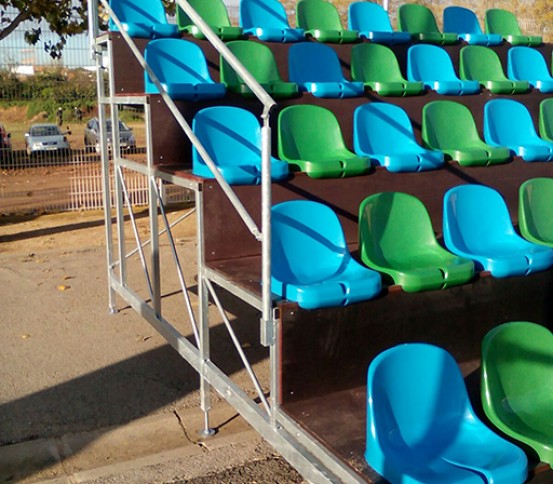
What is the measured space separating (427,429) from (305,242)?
1.24 m

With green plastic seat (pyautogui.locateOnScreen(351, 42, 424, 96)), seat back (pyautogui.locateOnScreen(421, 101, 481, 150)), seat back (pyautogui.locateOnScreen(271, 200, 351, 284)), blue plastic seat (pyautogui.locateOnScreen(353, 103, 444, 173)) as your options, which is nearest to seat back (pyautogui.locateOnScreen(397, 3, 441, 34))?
green plastic seat (pyautogui.locateOnScreen(351, 42, 424, 96))

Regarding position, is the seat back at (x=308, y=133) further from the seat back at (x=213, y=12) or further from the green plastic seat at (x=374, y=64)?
the seat back at (x=213, y=12)

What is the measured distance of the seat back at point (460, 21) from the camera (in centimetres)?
777

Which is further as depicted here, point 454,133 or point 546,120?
point 546,120

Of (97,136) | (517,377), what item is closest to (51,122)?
(97,136)

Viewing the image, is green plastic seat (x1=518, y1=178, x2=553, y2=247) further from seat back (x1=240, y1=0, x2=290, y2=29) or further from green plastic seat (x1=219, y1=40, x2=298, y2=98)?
seat back (x1=240, y1=0, x2=290, y2=29)

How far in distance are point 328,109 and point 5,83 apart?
241 inches

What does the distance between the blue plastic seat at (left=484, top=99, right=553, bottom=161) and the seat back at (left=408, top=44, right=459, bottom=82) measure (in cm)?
77

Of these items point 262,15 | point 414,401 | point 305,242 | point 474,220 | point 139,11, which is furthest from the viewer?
point 262,15

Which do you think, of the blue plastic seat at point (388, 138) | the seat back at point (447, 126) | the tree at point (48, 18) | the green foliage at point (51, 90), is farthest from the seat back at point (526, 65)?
the green foliage at point (51, 90)

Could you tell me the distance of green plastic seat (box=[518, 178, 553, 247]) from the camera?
13.2ft

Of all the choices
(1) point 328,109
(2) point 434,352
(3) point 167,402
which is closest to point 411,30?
(1) point 328,109

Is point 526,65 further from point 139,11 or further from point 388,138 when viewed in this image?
point 139,11

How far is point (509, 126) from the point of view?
5398 millimetres
